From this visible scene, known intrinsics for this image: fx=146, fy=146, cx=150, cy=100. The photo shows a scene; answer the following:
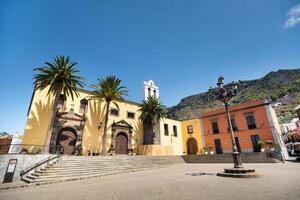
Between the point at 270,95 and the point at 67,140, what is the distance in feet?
283

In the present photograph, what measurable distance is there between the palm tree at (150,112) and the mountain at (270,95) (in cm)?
3415

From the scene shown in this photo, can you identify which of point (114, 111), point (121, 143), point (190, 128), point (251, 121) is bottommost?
point (121, 143)

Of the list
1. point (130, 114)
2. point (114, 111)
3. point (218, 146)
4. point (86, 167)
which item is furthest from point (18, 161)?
point (218, 146)

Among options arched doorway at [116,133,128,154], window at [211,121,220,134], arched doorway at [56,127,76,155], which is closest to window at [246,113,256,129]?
window at [211,121,220,134]

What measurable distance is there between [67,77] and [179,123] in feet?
73.1

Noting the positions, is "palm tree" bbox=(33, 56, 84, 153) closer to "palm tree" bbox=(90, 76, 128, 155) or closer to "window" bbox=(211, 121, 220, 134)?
"palm tree" bbox=(90, 76, 128, 155)

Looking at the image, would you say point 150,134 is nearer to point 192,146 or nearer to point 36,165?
point 192,146

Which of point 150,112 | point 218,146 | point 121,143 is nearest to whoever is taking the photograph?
point 121,143

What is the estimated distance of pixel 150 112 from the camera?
23297 mm

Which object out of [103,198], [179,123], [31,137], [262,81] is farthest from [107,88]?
[262,81]

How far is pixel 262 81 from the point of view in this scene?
8262 cm

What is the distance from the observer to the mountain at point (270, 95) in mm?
62406

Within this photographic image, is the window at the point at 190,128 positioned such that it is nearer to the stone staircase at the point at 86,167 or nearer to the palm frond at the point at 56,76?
the stone staircase at the point at 86,167

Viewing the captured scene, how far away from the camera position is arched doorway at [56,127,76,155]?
15742mm
